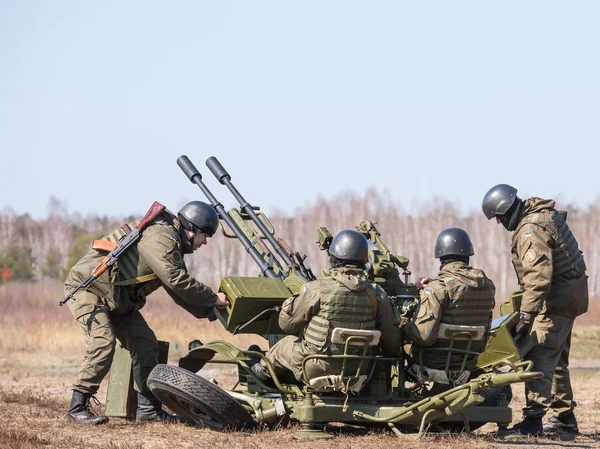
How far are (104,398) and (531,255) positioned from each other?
641 cm

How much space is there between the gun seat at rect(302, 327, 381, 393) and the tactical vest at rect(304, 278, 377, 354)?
69mm

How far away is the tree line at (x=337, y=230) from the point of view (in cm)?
6019

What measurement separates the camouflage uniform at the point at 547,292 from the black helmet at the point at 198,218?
9.64ft

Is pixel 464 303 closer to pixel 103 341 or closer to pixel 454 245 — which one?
pixel 454 245

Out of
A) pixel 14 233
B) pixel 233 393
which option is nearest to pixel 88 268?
pixel 233 393

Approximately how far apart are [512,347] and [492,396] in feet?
2.26

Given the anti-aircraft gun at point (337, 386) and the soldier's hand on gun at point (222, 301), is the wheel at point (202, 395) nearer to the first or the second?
the anti-aircraft gun at point (337, 386)

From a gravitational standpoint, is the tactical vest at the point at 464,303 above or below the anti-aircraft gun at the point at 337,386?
above

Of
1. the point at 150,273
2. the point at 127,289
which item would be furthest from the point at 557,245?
the point at 127,289

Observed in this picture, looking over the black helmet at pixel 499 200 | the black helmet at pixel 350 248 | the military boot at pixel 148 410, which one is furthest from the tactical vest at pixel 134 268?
the black helmet at pixel 499 200

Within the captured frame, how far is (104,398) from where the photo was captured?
544 inches

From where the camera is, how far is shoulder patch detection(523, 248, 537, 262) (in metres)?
9.93

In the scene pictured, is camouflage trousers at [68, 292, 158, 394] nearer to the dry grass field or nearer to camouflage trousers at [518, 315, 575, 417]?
the dry grass field

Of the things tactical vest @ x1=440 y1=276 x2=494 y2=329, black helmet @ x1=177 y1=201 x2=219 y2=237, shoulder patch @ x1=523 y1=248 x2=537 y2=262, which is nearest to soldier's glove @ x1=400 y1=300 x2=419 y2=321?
tactical vest @ x1=440 y1=276 x2=494 y2=329
